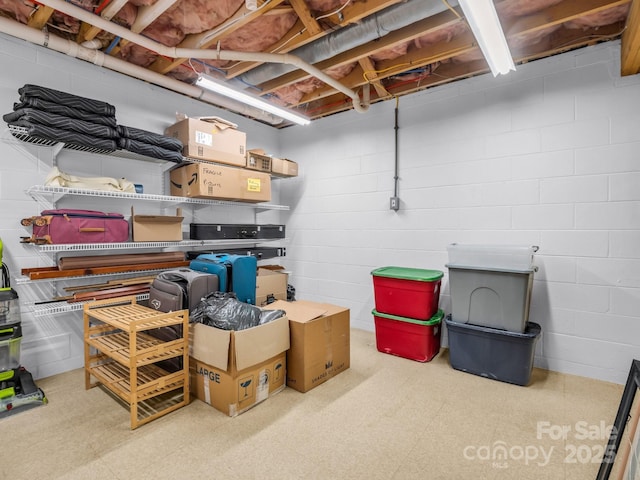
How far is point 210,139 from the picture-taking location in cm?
338

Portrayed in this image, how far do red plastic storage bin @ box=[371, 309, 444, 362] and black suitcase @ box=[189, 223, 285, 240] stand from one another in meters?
1.65

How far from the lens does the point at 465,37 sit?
8.86 ft

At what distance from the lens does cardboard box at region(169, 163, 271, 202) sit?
3.24m

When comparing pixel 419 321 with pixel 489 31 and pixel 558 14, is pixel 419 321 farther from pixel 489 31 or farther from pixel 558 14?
pixel 558 14

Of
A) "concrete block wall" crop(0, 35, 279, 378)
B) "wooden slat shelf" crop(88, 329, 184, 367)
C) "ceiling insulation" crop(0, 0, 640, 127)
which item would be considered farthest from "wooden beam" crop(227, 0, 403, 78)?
"wooden slat shelf" crop(88, 329, 184, 367)

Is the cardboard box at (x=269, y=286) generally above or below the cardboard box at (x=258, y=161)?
below

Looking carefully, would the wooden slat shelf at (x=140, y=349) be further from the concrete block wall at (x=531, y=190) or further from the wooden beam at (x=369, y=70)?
the wooden beam at (x=369, y=70)

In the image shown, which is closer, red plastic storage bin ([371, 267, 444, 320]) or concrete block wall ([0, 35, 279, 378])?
concrete block wall ([0, 35, 279, 378])

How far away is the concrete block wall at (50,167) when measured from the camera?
2.58 m

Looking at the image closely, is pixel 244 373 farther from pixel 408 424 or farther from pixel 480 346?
pixel 480 346

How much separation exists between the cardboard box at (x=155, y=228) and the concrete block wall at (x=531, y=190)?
6.41 ft

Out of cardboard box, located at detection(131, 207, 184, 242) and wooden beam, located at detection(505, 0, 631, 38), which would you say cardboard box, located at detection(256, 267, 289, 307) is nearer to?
cardboard box, located at detection(131, 207, 184, 242)

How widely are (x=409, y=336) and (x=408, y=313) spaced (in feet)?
0.72

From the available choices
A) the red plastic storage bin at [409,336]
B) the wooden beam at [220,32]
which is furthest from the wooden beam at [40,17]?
the red plastic storage bin at [409,336]
